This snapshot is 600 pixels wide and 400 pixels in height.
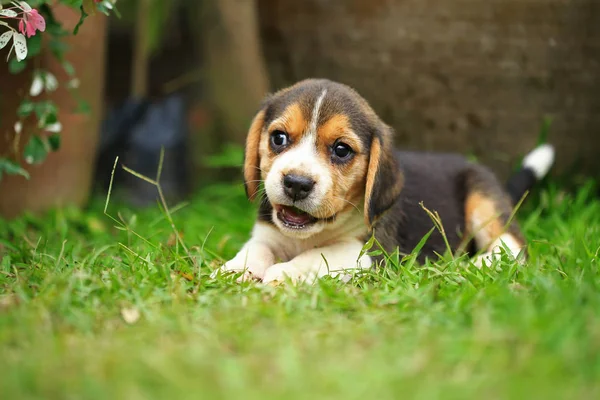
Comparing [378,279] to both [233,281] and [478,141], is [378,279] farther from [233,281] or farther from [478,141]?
[478,141]

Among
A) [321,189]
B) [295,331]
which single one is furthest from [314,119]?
[295,331]

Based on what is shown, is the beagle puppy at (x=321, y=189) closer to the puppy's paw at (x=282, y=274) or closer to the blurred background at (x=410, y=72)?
the puppy's paw at (x=282, y=274)

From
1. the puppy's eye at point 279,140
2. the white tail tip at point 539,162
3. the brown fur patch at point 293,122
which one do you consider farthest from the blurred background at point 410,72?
the brown fur patch at point 293,122

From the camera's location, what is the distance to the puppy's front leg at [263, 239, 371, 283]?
3.85 metres

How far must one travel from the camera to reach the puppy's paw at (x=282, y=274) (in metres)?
3.75

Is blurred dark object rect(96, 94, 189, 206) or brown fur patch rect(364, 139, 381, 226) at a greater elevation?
brown fur patch rect(364, 139, 381, 226)

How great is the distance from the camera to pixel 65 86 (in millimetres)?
5840

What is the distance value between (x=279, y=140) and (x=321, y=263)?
0.79m

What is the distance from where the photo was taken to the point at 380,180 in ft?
13.7

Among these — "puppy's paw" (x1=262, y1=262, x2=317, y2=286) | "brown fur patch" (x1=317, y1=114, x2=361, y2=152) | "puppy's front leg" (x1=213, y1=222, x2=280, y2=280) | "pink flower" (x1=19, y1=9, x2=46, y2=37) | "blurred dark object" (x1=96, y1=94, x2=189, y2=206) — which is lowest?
"blurred dark object" (x1=96, y1=94, x2=189, y2=206)

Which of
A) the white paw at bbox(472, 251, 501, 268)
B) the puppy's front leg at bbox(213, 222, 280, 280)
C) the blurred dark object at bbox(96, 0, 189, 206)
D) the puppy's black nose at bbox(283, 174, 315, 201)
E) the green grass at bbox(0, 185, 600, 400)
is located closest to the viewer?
the green grass at bbox(0, 185, 600, 400)

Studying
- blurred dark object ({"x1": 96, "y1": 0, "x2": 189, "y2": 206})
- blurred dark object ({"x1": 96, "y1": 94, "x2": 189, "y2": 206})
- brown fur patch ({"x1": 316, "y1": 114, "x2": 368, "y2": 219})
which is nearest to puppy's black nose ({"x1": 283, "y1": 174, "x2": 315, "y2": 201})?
brown fur patch ({"x1": 316, "y1": 114, "x2": 368, "y2": 219})

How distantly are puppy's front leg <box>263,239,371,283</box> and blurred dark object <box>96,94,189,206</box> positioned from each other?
3.52 metres

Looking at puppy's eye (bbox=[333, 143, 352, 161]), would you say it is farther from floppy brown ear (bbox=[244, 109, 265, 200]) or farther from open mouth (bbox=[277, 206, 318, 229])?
floppy brown ear (bbox=[244, 109, 265, 200])
